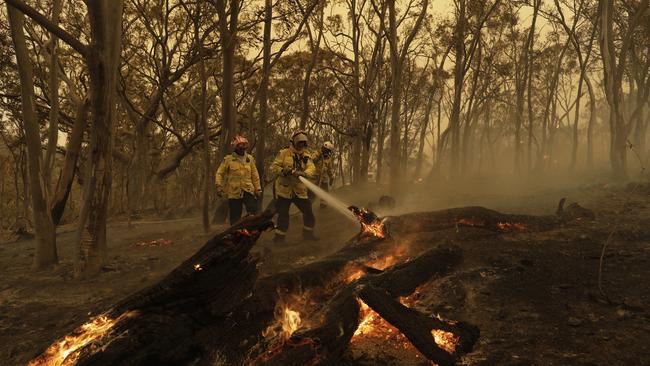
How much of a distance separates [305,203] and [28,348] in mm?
5202

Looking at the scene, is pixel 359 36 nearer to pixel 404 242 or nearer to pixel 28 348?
pixel 404 242

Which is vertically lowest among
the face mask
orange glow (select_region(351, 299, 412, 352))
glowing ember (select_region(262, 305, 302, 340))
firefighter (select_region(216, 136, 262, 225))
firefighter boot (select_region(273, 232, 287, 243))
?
orange glow (select_region(351, 299, 412, 352))

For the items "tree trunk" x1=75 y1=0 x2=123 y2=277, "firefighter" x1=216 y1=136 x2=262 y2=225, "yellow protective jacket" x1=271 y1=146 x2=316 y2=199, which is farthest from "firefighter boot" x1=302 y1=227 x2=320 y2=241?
"tree trunk" x1=75 y1=0 x2=123 y2=277

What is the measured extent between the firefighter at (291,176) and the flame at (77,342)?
518 centimetres

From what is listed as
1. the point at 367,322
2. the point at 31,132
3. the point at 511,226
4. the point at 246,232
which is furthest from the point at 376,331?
the point at 31,132

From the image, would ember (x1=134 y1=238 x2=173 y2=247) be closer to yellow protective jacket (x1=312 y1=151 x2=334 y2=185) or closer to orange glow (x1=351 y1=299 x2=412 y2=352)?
yellow protective jacket (x1=312 y1=151 x2=334 y2=185)

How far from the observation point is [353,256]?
5.41m

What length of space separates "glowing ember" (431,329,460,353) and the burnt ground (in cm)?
15

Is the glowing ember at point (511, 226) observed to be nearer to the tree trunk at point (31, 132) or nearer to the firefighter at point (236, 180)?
the firefighter at point (236, 180)

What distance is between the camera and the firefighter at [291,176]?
8125 mm

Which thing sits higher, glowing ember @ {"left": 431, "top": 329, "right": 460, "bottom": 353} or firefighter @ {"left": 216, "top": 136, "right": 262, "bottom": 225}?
firefighter @ {"left": 216, "top": 136, "right": 262, "bottom": 225}

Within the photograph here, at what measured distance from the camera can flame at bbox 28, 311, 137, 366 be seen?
2.71 m

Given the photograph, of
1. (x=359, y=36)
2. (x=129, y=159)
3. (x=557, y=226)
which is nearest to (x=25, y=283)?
(x=557, y=226)

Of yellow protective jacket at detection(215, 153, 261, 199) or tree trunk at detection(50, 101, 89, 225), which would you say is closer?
tree trunk at detection(50, 101, 89, 225)
